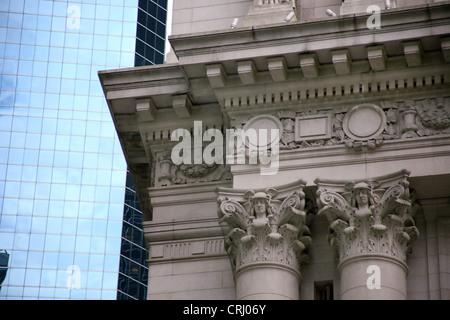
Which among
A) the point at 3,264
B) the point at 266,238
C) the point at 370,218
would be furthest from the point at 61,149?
the point at 370,218

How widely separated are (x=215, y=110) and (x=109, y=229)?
68085 millimetres

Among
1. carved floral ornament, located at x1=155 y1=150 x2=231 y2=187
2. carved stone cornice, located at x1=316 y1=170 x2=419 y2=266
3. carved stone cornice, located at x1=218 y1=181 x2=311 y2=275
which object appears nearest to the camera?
carved stone cornice, located at x1=316 y1=170 x2=419 y2=266

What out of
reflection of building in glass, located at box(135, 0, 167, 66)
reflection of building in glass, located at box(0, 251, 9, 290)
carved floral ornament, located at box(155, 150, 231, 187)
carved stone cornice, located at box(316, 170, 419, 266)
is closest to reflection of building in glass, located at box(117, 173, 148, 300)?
reflection of building in glass, located at box(0, 251, 9, 290)

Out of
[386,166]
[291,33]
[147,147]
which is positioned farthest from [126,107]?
[386,166]

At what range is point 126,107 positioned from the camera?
114 feet

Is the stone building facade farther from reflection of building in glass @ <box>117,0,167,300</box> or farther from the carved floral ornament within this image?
reflection of building in glass @ <box>117,0,167,300</box>

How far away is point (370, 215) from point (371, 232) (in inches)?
16.6

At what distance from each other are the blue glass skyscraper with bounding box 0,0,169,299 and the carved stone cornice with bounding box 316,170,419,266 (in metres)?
68.6

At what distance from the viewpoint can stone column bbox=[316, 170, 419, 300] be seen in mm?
29469

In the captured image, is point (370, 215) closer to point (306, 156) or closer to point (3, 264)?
point (306, 156)

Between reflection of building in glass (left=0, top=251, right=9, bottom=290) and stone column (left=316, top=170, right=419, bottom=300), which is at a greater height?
reflection of building in glass (left=0, top=251, right=9, bottom=290)

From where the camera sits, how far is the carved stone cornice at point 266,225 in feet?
101
